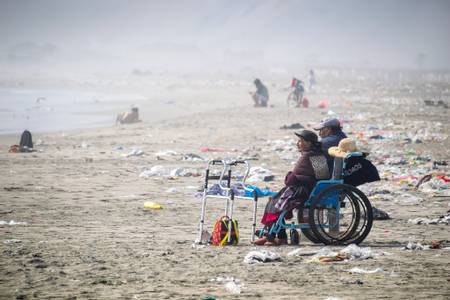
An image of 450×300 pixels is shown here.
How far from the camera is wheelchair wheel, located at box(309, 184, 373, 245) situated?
768cm

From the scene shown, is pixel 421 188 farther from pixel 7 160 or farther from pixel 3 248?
pixel 7 160

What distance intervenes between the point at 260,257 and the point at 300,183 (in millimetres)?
1162

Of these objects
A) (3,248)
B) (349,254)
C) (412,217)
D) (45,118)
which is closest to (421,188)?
(412,217)

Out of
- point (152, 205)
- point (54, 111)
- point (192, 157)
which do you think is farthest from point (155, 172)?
point (54, 111)

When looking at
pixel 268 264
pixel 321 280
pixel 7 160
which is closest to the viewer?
pixel 321 280

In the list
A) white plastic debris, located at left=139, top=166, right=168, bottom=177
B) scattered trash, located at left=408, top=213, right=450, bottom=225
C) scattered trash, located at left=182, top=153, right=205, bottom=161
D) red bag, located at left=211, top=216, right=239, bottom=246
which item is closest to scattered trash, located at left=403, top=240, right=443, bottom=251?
scattered trash, located at left=408, top=213, right=450, bottom=225

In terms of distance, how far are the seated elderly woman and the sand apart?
0.30 meters

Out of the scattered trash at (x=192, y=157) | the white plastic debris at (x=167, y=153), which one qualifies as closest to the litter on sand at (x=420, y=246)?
the scattered trash at (x=192, y=157)

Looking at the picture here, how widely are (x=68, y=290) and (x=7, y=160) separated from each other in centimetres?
1042

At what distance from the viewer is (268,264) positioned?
22.5 feet

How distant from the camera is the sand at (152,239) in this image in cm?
603

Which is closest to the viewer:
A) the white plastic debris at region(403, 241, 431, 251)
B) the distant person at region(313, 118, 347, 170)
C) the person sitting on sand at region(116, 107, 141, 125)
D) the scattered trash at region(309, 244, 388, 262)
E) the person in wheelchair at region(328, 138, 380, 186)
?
the scattered trash at region(309, 244, 388, 262)

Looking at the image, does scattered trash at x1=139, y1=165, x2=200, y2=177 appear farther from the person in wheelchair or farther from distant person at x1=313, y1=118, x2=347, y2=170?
the person in wheelchair

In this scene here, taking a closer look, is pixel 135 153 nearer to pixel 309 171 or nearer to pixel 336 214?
pixel 309 171
